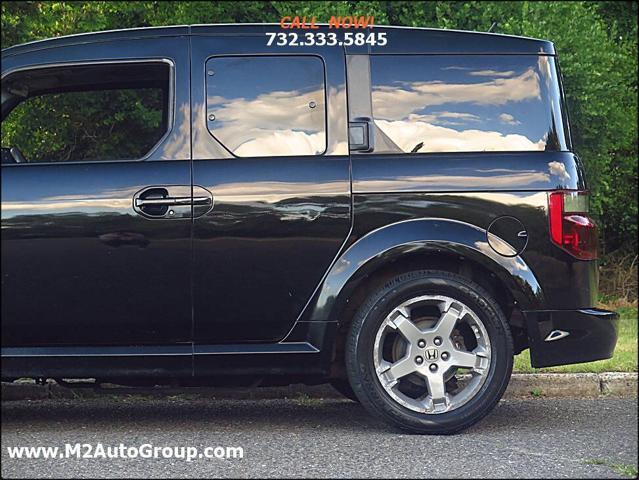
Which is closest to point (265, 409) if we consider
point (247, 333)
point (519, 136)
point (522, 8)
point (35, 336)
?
point (247, 333)

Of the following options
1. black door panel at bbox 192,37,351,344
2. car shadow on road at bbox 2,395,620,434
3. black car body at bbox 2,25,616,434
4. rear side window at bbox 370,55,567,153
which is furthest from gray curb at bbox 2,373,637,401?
rear side window at bbox 370,55,567,153

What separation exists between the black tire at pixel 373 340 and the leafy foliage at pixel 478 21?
17.0 ft

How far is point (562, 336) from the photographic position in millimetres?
5363

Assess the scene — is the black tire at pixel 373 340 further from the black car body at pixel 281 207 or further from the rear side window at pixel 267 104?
the rear side window at pixel 267 104

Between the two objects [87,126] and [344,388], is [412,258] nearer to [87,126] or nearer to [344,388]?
[344,388]

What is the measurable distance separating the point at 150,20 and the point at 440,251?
19.7ft

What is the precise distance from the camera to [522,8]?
428 inches

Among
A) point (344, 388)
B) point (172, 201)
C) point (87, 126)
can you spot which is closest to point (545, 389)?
point (344, 388)

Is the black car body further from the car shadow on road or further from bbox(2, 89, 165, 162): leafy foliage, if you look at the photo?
bbox(2, 89, 165, 162): leafy foliage

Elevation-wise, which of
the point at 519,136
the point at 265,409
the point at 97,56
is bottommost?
the point at 265,409

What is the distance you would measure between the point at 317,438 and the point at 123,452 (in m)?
0.99

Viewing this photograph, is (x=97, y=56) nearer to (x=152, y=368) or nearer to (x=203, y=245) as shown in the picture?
(x=203, y=245)

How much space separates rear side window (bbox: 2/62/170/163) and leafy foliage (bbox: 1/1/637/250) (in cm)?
126

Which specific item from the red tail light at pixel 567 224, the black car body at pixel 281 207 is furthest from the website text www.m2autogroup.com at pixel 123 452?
the red tail light at pixel 567 224
